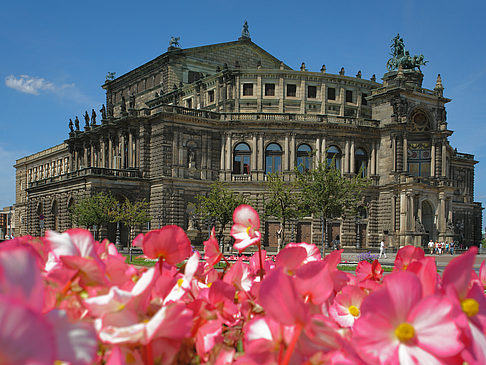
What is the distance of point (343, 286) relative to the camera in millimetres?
2434

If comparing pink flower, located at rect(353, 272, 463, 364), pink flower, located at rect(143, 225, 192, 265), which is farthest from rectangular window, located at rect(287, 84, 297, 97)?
pink flower, located at rect(353, 272, 463, 364)

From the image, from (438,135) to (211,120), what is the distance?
24448 millimetres

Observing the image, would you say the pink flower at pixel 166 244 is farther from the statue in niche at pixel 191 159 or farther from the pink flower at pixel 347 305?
the statue in niche at pixel 191 159

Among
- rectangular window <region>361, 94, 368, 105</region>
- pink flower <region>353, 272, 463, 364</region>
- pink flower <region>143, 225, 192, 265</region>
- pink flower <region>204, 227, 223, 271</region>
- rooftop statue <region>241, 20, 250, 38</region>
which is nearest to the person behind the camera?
pink flower <region>353, 272, 463, 364</region>

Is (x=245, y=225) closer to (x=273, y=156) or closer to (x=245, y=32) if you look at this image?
(x=273, y=156)

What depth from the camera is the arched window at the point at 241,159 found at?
51.4 metres

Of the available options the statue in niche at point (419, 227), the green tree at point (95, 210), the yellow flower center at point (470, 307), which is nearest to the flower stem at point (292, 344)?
the yellow flower center at point (470, 307)

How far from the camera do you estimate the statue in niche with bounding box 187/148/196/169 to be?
49.7 m

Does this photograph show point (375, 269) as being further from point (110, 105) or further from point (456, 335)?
point (110, 105)

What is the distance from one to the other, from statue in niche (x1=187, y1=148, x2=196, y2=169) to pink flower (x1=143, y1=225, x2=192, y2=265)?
47733 millimetres

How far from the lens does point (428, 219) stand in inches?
2104

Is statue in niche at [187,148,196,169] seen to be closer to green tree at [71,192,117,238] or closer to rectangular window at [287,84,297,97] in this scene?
green tree at [71,192,117,238]

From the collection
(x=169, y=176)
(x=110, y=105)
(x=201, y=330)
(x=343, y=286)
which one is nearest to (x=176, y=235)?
(x=201, y=330)

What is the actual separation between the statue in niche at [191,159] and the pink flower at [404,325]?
48451mm
